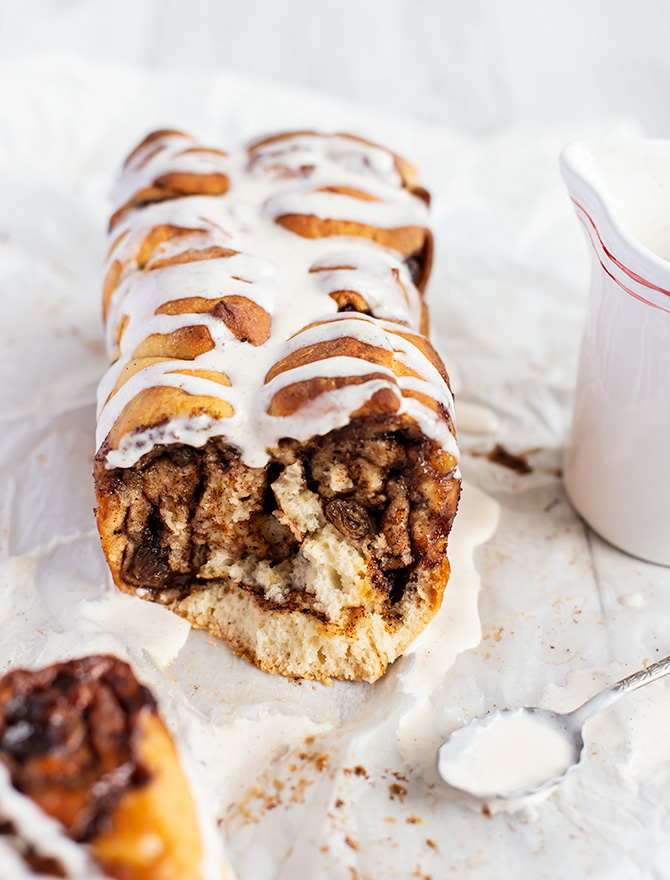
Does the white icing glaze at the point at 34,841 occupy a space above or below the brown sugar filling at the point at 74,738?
below

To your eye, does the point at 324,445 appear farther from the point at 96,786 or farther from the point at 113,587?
the point at 96,786

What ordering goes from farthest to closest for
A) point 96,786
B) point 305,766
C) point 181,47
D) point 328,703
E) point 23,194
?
1. point 181,47
2. point 23,194
3. point 328,703
4. point 305,766
5. point 96,786

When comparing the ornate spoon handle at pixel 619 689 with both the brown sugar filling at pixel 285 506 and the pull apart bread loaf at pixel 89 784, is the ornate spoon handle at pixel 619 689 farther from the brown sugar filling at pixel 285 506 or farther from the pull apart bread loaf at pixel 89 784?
the pull apart bread loaf at pixel 89 784

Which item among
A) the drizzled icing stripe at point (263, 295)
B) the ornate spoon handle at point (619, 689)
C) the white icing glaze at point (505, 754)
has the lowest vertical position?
the white icing glaze at point (505, 754)

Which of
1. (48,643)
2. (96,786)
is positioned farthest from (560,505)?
(96,786)

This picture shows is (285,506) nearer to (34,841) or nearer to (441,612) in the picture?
(441,612)

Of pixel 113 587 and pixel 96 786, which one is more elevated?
pixel 96 786

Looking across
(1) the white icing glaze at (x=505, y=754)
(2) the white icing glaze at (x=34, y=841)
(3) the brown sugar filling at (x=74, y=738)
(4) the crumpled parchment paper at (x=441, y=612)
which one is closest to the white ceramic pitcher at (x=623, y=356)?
(4) the crumpled parchment paper at (x=441, y=612)
